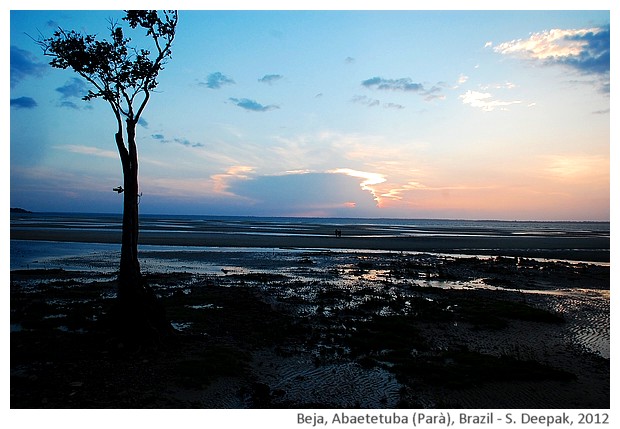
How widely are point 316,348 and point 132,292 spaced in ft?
22.9

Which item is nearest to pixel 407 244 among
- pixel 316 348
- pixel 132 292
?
pixel 316 348

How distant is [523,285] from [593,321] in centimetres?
1013

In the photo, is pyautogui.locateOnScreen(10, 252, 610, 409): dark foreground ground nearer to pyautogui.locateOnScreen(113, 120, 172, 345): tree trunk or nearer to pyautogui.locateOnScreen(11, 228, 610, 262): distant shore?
pyautogui.locateOnScreen(113, 120, 172, 345): tree trunk

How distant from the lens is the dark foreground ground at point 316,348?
1057 centimetres

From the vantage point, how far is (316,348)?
14.4m

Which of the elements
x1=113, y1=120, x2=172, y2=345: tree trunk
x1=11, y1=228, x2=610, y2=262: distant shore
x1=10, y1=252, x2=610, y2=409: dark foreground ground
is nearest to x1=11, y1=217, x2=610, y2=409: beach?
x1=10, y1=252, x2=610, y2=409: dark foreground ground

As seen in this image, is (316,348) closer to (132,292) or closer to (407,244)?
(132,292)

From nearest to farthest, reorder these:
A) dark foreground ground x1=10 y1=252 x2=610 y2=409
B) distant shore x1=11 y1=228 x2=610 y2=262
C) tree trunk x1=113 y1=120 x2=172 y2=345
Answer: dark foreground ground x1=10 y1=252 x2=610 y2=409 < tree trunk x1=113 y1=120 x2=172 y2=345 < distant shore x1=11 y1=228 x2=610 y2=262

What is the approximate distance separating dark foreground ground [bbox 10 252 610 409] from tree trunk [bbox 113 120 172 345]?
554 mm

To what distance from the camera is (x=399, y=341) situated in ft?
49.9

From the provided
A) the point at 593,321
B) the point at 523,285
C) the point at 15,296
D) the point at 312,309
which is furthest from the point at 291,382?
the point at 523,285

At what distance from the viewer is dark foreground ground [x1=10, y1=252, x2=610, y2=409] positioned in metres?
10.6

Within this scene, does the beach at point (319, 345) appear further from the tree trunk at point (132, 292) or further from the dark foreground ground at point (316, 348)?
the tree trunk at point (132, 292)
